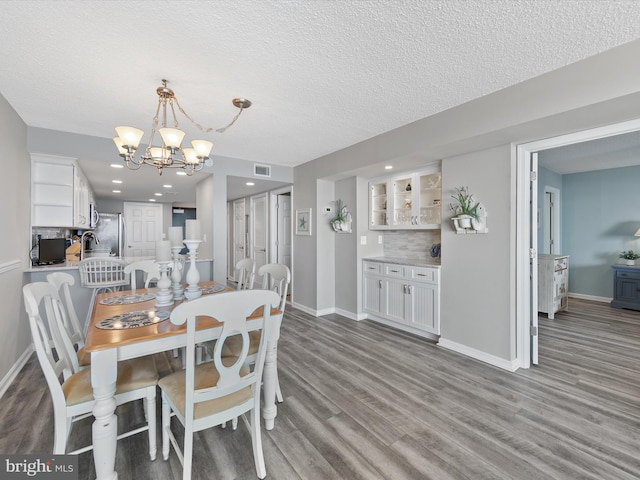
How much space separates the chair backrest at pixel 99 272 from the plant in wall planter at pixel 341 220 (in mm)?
2879

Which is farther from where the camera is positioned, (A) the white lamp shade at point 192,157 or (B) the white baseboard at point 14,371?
(A) the white lamp shade at point 192,157

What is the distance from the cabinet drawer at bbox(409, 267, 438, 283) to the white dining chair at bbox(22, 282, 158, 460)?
2.93 metres

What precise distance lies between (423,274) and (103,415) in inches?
127

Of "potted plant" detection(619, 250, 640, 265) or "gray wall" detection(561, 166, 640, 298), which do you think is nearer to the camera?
"potted plant" detection(619, 250, 640, 265)

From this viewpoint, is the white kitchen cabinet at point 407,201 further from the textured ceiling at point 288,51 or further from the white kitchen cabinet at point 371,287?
the textured ceiling at point 288,51

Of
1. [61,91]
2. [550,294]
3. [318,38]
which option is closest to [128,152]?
[61,91]

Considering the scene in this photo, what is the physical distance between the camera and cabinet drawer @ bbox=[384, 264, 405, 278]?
391cm

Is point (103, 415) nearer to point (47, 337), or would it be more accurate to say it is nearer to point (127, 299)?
point (47, 337)

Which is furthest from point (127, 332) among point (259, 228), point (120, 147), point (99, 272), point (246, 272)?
point (259, 228)

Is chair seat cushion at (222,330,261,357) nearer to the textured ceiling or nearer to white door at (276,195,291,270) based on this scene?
the textured ceiling

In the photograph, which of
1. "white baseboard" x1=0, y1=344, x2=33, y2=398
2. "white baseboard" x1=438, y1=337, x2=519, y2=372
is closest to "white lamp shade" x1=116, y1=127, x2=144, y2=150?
"white baseboard" x1=0, y1=344, x2=33, y2=398

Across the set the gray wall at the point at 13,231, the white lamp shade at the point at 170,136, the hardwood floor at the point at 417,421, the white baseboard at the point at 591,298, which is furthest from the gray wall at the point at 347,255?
the white baseboard at the point at 591,298

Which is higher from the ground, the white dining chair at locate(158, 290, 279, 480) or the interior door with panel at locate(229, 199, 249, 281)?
the interior door with panel at locate(229, 199, 249, 281)

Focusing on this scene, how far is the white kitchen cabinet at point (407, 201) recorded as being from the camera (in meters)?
3.82
